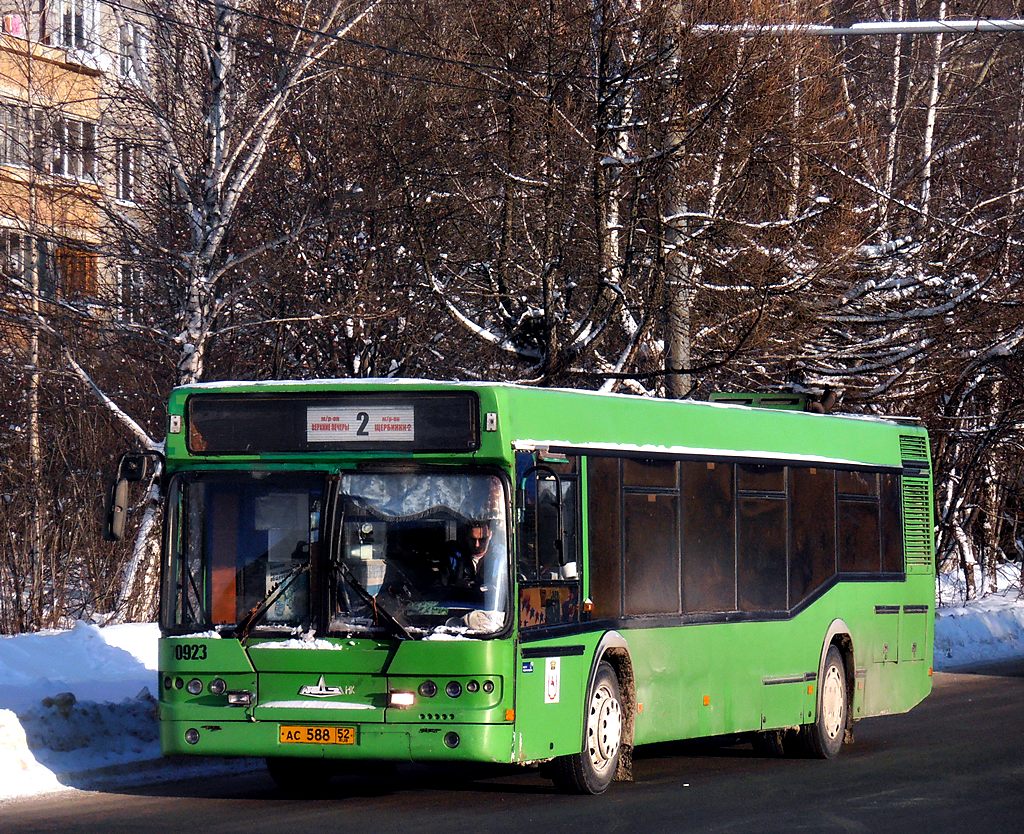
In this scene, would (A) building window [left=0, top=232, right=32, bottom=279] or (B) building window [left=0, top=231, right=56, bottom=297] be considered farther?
(B) building window [left=0, top=231, right=56, bottom=297]

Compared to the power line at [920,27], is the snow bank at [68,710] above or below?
below

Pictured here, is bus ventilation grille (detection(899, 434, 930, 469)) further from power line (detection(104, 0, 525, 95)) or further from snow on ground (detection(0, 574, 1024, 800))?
snow on ground (detection(0, 574, 1024, 800))

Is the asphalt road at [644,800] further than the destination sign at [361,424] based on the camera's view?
No

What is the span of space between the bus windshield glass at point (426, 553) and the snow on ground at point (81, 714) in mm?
2557

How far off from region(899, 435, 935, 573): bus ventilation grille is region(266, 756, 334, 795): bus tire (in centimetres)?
668

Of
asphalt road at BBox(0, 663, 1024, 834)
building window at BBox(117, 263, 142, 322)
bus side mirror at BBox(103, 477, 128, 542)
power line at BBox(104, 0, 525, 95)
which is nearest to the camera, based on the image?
asphalt road at BBox(0, 663, 1024, 834)

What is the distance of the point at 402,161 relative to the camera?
20344 mm

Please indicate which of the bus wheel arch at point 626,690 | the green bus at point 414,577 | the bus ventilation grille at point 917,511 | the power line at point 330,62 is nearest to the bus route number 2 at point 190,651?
the green bus at point 414,577

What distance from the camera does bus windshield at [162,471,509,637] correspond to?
1058cm

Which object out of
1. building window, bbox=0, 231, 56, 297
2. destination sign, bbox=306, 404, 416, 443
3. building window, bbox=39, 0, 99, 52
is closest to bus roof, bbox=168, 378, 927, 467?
destination sign, bbox=306, 404, 416, 443

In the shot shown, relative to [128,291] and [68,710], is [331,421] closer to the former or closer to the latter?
[68,710]

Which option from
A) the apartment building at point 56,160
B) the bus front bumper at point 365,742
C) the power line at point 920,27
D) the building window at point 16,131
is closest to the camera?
the bus front bumper at point 365,742

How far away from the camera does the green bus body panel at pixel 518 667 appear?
1045 cm

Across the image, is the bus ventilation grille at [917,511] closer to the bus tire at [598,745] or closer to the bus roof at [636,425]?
the bus roof at [636,425]
